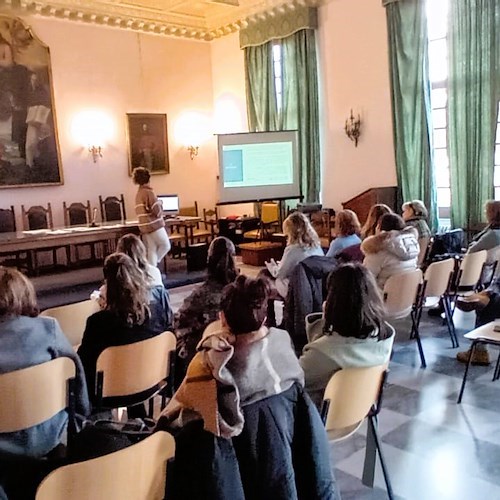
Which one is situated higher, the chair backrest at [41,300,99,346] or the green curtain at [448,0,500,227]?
the green curtain at [448,0,500,227]

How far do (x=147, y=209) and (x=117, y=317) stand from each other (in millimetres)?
3824

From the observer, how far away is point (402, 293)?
13.3 feet

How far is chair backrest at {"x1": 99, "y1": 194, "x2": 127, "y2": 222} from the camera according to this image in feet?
30.5

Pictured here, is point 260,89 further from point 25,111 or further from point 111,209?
point 25,111

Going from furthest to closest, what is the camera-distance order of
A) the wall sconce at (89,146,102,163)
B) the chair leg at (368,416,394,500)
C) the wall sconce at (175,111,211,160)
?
1. the wall sconce at (175,111,211,160)
2. the wall sconce at (89,146,102,163)
3. the chair leg at (368,416,394,500)

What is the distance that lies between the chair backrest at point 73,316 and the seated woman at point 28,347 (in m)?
1.04

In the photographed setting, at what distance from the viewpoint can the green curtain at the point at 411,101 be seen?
7520 mm

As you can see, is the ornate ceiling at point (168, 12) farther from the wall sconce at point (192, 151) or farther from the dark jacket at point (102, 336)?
the dark jacket at point (102, 336)

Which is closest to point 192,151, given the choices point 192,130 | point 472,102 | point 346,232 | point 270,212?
point 192,130

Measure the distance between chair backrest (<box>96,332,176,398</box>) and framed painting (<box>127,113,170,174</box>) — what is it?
7.31m

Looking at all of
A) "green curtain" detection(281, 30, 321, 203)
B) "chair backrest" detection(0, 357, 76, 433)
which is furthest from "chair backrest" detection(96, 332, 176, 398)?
"green curtain" detection(281, 30, 321, 203)

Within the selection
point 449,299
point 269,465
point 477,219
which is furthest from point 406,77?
point 269,465

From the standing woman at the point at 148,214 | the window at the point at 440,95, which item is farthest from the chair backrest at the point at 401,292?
the window at the point at 440,95

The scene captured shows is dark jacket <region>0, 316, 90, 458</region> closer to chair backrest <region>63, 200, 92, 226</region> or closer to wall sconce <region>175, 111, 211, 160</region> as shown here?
chair backrest <region>63, 200, 92, 226</region>
